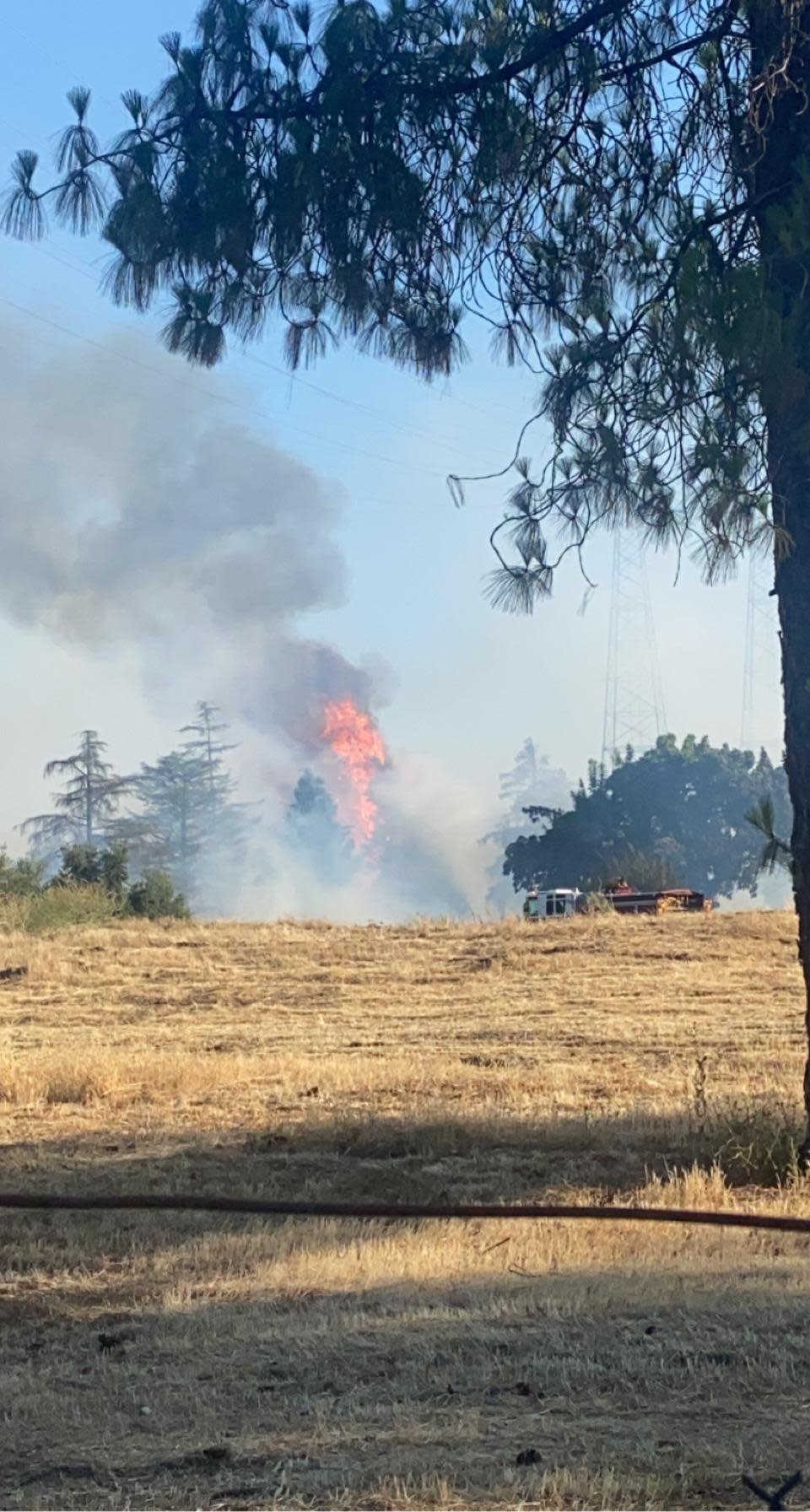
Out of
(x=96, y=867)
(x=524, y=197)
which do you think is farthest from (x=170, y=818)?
(x=524, y=197)

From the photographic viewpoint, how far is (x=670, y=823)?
223 feet

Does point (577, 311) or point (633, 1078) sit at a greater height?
point (577, 311)

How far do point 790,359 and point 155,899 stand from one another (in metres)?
29.7

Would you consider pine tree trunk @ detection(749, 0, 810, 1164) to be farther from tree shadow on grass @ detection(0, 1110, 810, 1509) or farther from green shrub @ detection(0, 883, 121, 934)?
green shrub @ detection(0, 883, 121, 934)

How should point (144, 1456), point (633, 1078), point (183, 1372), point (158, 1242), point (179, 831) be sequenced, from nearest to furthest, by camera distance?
point (144, 1456) → point (183, 1372) → point (158, 1242) → point (633, 1078) → point (179, 831)

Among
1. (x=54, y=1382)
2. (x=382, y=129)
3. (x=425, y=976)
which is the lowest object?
(x=54, y=1382)

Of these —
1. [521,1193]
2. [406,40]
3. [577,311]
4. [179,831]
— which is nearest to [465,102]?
[406,40]

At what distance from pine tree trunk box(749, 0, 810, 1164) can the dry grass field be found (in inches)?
81.7

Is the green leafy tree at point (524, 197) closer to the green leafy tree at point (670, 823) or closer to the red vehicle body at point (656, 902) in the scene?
the red vehicle body at point (656, 902)

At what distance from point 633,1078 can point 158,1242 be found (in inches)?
238

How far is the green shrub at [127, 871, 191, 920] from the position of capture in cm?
3556

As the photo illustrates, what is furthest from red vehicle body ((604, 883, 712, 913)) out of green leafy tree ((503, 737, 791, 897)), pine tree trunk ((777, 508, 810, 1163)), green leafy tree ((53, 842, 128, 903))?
green leafy tree ((503, 737, 791, 897))

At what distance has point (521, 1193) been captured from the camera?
8.39m

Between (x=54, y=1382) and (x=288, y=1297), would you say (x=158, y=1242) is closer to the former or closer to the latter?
(x=288, y=1297)
